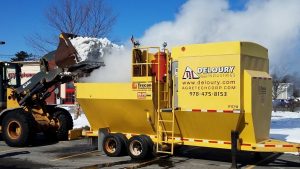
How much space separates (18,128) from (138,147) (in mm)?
4673

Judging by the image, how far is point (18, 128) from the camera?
1417cm

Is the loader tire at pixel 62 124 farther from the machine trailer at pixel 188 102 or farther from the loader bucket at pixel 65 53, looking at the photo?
the machine trailer at pixel 188 102

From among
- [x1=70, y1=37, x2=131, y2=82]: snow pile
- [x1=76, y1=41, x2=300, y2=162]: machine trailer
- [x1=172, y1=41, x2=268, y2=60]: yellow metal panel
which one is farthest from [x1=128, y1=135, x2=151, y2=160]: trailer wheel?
[x1=172, y1=41, x2=268, y2=60]: yellow metal panel

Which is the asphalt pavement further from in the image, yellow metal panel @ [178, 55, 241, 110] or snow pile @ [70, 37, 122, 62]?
snow pile @ [70, 37, 122, 62]

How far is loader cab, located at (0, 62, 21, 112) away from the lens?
1532cm

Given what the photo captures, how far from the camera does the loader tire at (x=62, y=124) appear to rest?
1530cm

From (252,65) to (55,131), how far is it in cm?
772

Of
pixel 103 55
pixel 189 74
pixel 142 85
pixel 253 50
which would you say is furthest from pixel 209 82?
pixel 103 55

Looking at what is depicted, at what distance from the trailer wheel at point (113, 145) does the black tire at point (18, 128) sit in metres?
3.00

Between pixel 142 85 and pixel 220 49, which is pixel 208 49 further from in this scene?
pixel 142 85

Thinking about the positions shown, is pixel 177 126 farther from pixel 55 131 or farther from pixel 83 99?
pixel 55 131

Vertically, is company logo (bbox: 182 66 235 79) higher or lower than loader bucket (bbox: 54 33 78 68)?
lower

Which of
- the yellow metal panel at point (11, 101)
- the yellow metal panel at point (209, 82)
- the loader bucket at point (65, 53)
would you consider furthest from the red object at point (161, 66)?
the yellow metal panel at point (11, 101)

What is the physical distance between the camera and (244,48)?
33.3 feet
